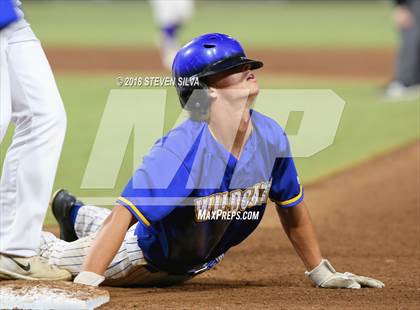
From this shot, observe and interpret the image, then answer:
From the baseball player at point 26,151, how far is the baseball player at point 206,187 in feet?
1.45

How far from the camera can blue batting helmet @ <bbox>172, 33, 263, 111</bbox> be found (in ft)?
13.4

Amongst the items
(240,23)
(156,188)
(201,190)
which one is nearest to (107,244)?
(156,188)

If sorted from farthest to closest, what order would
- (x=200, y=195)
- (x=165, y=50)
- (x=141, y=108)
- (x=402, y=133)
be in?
(x=165, y=50)
(x=141, y=108)
(x=402, y=133)
(x=200, y=195)

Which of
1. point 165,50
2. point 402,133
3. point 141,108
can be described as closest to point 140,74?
point 165,50

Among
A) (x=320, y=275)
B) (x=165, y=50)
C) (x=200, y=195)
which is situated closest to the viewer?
(x=200, y=195)

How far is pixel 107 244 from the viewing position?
3875mm

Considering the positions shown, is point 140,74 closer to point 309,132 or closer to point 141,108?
point 141,108

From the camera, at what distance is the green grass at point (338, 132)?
8328 mm

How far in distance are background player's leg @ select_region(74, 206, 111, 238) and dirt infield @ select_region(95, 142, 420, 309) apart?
62 cm

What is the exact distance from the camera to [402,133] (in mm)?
10445

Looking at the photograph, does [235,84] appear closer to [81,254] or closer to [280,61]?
[81,254]

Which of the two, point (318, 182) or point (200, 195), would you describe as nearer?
point (200, 195)

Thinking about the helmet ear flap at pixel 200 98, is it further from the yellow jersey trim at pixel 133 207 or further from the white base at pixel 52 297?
the white base at pixel 52 297

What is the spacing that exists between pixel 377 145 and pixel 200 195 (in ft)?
19.3
